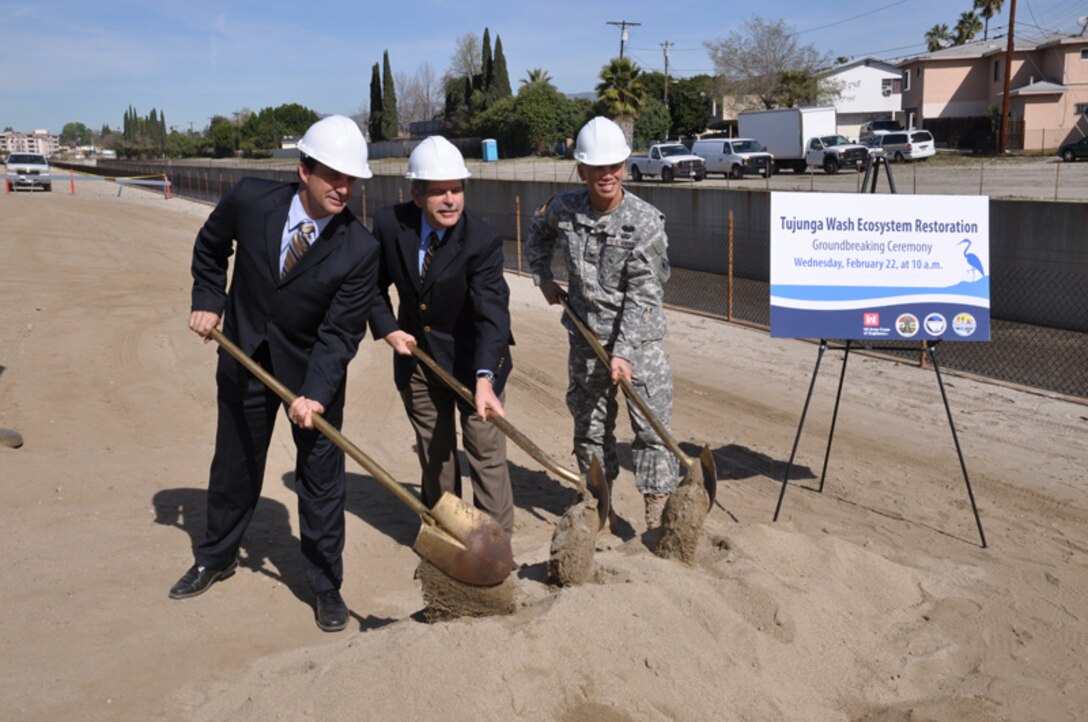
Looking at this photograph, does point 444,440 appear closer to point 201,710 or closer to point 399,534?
point 399,534

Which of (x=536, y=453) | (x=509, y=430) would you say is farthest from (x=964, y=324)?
(x=509, y=430)

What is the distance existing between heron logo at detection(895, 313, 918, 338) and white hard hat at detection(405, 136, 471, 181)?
308cm

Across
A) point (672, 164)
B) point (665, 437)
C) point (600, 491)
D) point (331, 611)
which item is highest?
point (672, 164)

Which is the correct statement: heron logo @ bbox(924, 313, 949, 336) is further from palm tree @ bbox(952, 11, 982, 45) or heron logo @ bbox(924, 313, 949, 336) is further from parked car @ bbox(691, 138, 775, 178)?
palm tree @ bbox(952, 11, 982, 45)

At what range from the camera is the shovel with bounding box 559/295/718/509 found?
5.38 meters

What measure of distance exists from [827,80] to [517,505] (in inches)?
2615

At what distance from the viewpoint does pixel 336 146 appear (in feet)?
14.5

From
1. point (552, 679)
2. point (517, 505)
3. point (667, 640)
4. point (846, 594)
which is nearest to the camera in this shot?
point (552, 679)

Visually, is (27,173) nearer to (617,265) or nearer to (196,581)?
(196,581)

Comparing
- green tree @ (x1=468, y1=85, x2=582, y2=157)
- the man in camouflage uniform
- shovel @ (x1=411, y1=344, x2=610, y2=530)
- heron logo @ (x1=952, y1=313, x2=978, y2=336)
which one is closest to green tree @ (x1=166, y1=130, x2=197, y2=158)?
green tree @ (x1=468, y1=85, x2=582, y2=157)

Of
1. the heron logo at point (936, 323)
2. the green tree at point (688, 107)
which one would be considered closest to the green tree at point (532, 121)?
the green tree at point (688, 107)

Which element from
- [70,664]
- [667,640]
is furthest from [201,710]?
[667,640]

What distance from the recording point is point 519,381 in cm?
1016

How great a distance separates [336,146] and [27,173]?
44.9m
